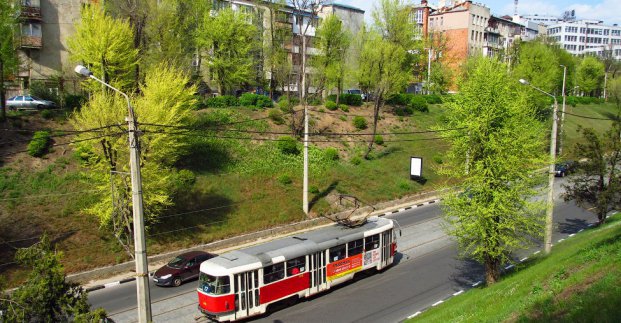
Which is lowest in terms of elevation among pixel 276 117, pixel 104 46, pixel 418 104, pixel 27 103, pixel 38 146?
pixel 38 146

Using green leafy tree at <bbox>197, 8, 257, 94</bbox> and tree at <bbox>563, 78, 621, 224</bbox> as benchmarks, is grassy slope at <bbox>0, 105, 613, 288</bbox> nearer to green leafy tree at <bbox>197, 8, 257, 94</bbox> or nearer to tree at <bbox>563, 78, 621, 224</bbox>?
green leafy tree at <bbox>197, 8, 257, 94</bbox>

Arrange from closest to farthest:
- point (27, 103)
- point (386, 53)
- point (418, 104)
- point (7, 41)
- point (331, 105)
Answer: point (7, 41), point (27, 103), point (386, 53), point (331, 105), point (418, 104)

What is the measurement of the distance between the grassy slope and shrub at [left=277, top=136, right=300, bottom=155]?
32.9 inches

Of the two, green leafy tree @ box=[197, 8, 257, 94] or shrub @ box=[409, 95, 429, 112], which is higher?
green leafy tree @ box=[197, 8, 257, 94]

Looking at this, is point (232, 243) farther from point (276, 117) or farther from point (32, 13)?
point (32, 13)

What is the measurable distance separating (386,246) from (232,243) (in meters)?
10.3

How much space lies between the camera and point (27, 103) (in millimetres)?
41656

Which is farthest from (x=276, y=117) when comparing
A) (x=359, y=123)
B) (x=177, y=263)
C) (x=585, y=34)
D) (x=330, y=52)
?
(x=585, y=34)

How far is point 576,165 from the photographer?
2944cm

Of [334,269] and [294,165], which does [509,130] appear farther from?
[294,165]

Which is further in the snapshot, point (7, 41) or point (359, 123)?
point (359, 123)

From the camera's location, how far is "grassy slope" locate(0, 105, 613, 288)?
26.2 m

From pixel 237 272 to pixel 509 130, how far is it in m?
13.0

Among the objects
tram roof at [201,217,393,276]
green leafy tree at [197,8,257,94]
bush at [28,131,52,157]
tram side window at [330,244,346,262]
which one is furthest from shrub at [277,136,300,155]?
tram side window at [330,244,346,262]
